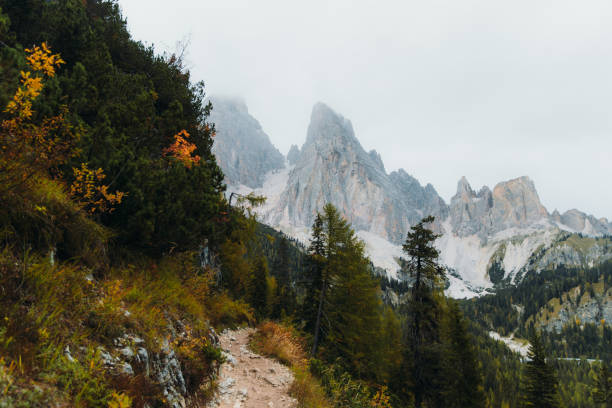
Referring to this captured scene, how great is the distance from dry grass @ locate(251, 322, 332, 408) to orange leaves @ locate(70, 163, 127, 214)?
5.99m

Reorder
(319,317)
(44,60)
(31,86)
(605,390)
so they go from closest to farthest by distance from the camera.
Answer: (31,86) < (44,60) < (319,317) < (605,390)

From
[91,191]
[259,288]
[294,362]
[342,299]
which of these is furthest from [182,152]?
[259,288]

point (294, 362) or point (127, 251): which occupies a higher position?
point (127, 251)

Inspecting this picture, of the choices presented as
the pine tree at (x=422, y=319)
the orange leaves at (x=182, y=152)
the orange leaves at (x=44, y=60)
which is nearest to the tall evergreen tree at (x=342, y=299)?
the pine tree at (x=422, y=319)

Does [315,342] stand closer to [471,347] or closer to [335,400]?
[335,400]

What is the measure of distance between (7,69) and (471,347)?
95.8ft

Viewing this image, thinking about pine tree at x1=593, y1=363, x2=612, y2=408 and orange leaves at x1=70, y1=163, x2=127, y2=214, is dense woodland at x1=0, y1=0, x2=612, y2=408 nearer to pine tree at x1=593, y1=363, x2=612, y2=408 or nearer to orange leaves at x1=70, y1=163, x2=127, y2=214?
orange leaves at x1=70, y1=163, x2=127, y2=214

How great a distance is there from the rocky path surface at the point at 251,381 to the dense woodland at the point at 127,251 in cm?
59

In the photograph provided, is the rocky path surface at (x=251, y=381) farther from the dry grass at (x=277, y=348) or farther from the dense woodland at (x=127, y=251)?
the dense woodland at (x=127, y=251)

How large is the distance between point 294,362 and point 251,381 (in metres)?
2.43

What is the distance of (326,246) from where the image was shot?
19.2 m

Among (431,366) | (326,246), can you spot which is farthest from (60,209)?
(431,366)

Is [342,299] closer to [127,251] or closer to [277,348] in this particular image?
[277,348]

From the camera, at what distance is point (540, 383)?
2398cm
